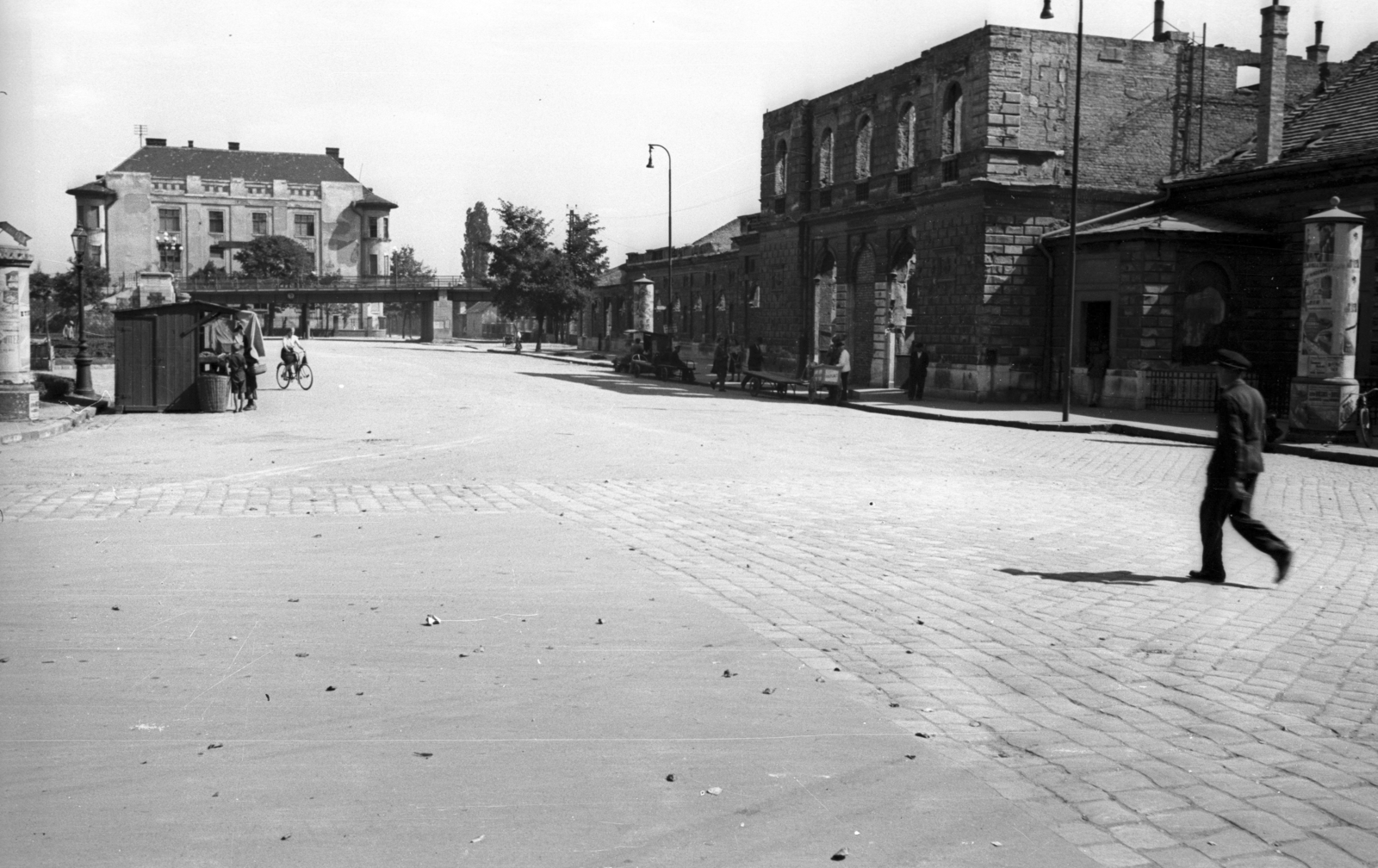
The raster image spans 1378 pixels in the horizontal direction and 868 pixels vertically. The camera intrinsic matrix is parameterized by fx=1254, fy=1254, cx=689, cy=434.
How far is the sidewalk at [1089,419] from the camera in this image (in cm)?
2050

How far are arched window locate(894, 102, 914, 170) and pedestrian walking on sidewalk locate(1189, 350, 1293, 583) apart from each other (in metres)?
31.4

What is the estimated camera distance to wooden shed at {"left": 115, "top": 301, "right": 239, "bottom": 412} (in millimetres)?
24500

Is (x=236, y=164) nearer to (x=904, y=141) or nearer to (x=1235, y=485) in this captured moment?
(x=904, y=141)

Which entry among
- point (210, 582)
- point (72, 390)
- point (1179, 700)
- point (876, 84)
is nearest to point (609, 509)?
point (210, 582)

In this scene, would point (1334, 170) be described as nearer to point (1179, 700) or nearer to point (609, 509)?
point (609, 509)

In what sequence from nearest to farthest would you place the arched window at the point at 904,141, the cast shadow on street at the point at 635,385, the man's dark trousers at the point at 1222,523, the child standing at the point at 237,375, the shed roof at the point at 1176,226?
the man's dark trousers at the point at 1222,523 → the child standing at the point at 237,375 → the shed roof at the point at 1176,226 → the cast shadow on street at the point at 635,385 → the arched window at the point at 904,141

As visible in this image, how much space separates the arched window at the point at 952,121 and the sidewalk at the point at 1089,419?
7415mm

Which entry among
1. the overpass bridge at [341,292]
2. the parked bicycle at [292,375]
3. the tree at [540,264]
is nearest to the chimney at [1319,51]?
the parked bicycle at [292,375]

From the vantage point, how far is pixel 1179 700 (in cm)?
598

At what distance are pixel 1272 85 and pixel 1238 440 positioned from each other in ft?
82.7

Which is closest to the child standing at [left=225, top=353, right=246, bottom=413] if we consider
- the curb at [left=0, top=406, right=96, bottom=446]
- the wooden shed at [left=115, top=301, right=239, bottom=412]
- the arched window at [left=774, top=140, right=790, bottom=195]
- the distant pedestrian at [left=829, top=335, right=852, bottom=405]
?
the wooden shed at [left=115, top=301, right=239, bottom=412]

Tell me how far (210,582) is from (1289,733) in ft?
20.8

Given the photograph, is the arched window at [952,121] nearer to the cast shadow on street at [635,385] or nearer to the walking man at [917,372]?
the walking man at [917,372]

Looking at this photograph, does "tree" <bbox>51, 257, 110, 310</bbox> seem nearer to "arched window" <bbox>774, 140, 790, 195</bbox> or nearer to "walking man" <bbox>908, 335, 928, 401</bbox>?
"arched window" <bbox>774, 140, 790, 195</bbox>
